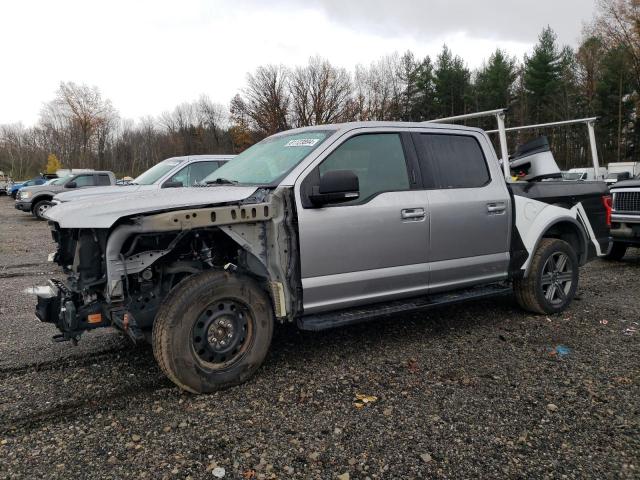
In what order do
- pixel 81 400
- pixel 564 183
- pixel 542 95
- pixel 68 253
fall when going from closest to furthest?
pixel 81 400
pixel 68 253
pixel 564 183
pixel 542 95

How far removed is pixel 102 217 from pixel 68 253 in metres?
1.00

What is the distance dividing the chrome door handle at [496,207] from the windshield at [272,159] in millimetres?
1734

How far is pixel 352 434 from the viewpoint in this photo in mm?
2912

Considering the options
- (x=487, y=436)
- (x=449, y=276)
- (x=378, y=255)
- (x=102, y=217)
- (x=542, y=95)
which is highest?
(x=542, y=95)

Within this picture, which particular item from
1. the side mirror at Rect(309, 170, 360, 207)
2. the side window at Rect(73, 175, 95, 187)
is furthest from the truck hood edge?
the side window at Rect(73, 175, 95, 187)

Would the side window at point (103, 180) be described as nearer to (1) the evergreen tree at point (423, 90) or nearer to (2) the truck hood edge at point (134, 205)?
(2) the truck hood edge at point (134, 205)

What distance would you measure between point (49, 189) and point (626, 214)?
18.7 metres

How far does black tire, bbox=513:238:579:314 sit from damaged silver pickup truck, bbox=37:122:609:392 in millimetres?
380

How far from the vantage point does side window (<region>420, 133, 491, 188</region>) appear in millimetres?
4367

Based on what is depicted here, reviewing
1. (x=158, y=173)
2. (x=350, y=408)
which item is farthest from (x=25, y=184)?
(x=350, y=408)

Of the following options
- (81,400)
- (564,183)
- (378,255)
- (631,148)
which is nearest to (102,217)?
(81,400)

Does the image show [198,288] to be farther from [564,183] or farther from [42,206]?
[42,206]

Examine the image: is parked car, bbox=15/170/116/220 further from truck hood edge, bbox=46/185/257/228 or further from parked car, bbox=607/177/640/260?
parked car, bbox=607/177/640/260

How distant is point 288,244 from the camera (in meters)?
3.55
